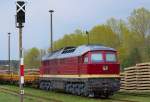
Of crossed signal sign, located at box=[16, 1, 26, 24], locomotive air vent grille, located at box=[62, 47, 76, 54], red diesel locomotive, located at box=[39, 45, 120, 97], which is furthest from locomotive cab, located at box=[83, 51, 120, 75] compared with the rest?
→ crossed signal sign, located at box=[16, 1, 26, 24]

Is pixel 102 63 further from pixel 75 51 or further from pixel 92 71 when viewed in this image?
pixel 75 51

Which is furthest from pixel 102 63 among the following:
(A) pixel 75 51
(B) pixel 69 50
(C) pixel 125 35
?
(C) pixel 125 35

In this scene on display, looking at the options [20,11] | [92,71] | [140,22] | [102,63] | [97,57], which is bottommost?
[92,71]

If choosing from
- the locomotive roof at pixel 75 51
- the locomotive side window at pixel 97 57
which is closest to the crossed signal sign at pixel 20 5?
the locomotive side window at pixel 97 57

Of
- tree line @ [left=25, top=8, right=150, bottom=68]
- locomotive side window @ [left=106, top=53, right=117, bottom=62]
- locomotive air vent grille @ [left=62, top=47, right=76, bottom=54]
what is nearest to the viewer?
locomotive side window @ [left=106, top=53, right=117, bottom=62]

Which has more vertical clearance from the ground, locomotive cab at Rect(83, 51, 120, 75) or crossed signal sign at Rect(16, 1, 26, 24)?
crossed signal sign at Rect(16, 1, 26, 24)

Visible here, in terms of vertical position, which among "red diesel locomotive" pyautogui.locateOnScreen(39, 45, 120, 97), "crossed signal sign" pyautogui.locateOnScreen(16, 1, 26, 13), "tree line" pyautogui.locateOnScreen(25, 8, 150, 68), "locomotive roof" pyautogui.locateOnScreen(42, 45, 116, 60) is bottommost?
"red diesel locomotive" pyautogui.locateOnScreen(39, 45, 120, 97)

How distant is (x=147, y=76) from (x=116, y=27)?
170 feet

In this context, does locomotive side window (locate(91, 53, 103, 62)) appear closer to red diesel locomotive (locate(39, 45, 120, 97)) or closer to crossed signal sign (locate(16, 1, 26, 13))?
red diesel locomotive (locate(39, 45, 120, 97))

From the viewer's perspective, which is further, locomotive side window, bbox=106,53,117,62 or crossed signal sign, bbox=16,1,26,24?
locomotive side window, bbox=106,53,117,62

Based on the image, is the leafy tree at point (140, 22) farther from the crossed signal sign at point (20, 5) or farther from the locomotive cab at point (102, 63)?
the crossed signal sign at point (20, 5)

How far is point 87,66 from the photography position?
3156cm

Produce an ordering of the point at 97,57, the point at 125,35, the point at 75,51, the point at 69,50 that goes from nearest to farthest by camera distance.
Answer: the point at 97,57, the point at 75,51, the point at 69,50, the point at 125,35

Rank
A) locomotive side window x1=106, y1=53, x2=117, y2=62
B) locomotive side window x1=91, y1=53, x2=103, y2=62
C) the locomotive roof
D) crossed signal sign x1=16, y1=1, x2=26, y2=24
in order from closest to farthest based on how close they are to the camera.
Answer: crossed signal sign x1=16, y1=1, x2=26, y2=24 → locomotive side window x1=91, y1=53, x2=103, y2=62 → locomotive side window x1=106, y1=53, x2=117, y2=62 → the locomotive roof
